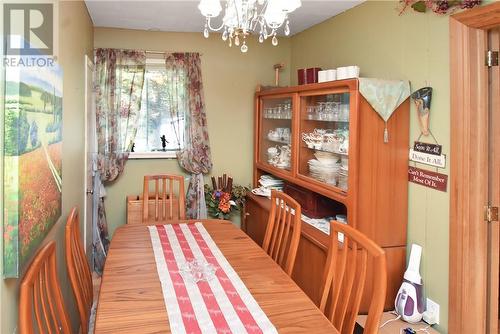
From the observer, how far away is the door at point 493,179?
7.15ft

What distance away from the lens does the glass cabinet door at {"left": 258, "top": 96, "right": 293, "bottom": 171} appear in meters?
3.66

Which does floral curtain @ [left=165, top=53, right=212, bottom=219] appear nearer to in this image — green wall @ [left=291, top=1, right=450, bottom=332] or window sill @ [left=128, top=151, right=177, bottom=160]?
window sill @ [left=128, top=151, right=177, bottom=160]

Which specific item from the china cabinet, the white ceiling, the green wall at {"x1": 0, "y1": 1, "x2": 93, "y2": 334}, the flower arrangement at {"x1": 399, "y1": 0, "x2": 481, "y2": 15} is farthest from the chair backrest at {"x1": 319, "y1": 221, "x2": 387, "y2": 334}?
Answer: the white ceiling

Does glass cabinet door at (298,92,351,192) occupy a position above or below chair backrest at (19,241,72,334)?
above

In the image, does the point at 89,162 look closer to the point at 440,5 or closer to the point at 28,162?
the point at 28,162

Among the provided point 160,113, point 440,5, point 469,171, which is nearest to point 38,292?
point 469,171

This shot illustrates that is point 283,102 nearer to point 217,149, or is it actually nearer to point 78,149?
point 217,149

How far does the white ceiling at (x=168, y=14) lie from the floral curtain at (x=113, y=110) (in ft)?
1.05

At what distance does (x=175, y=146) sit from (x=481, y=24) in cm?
301

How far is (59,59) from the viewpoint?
6.86 ft

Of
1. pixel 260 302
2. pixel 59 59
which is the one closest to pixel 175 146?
pixel 59 59

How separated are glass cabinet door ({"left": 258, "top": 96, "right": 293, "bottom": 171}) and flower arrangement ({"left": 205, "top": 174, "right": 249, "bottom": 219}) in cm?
41

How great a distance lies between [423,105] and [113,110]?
2874 millimetres

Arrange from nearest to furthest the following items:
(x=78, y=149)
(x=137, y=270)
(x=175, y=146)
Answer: (x=137, y=270) → (x=78, y=149) → (x=175, y=146)
